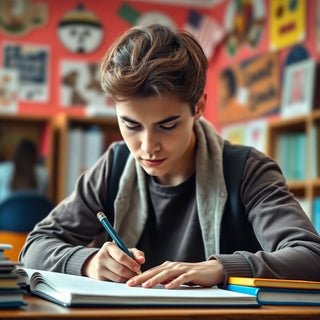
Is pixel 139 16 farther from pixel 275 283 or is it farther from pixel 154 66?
pixel 275 283

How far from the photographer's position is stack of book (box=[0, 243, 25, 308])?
902 millimetres

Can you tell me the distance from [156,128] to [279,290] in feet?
1.43

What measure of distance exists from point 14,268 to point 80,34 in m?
4.62

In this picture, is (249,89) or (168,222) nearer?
(168,222)

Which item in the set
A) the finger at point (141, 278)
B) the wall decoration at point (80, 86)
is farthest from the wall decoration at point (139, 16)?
the finger at point (141, 278)

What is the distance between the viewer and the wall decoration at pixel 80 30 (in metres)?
5.39

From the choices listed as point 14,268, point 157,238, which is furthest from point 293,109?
point 14,268

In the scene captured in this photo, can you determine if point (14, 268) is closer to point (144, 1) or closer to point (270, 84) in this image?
point (270, 84)

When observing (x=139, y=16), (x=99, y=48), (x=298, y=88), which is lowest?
(x=298, y=88)

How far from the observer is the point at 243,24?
16.6ft

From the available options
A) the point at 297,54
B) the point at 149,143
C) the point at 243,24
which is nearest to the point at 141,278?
the point at 149,143

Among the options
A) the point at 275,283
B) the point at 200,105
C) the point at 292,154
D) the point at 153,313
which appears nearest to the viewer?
the point at 153,313

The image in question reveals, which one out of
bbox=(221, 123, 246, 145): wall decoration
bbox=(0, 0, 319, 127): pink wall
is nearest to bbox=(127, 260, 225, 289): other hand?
bbox=(221, 123, 246, 145): wall decoration

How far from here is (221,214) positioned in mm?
1492
